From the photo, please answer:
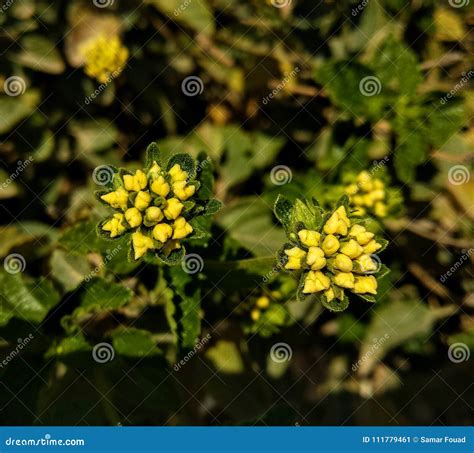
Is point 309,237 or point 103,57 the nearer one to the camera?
point 309,237

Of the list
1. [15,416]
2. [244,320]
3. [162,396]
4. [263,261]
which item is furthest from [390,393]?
[15,416]

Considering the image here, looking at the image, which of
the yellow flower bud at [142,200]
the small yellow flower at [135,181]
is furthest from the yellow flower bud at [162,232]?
the small yellow flower at [135,181]

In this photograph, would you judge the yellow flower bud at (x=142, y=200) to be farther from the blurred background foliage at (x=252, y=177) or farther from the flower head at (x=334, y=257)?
the blurred background foliage at (x=252, y=177)

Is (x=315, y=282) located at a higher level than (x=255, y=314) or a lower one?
higher

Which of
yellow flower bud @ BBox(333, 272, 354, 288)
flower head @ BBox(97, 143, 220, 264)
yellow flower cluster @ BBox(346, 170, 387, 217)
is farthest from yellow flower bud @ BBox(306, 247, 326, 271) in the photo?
yellow flower cluster @ BBox(346, 170, 387, 217)

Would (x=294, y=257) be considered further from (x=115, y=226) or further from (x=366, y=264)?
(x=115, y=226)

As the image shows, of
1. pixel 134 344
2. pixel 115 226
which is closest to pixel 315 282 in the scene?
pixel 115 226

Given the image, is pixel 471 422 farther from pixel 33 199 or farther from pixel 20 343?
pixel 33 199
